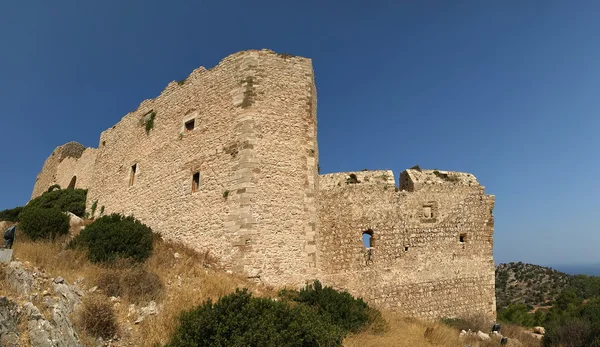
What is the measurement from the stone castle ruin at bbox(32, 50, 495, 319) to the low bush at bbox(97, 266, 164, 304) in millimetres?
2435

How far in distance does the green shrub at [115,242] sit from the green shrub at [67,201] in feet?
35.4

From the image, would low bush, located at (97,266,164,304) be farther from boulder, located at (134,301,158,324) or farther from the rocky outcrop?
the rocky outcrop

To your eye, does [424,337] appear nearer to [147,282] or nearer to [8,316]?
[147,282]

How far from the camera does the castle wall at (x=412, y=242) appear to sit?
41.8 feet

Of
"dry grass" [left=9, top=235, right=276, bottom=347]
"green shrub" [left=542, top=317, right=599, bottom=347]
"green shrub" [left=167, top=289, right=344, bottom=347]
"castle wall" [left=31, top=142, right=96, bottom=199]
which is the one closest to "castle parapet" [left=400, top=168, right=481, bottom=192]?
"green shrub" [left=542, top=317, right=599, bottom=347]

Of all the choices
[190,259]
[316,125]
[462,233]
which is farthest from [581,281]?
[190,259]

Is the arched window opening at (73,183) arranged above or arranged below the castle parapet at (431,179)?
above

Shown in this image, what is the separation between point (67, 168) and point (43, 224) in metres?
18.0

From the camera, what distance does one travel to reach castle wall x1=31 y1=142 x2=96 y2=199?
76.0 feet

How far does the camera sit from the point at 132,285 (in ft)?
24.0

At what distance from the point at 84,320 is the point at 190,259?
3.95 metres

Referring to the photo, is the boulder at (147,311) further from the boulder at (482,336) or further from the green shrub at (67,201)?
the green shrub at (67,201)

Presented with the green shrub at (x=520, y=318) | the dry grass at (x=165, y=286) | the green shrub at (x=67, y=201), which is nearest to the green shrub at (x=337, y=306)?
the dry grass at (x=165, y=286)

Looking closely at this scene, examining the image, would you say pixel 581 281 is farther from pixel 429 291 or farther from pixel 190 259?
pixel 190 259
